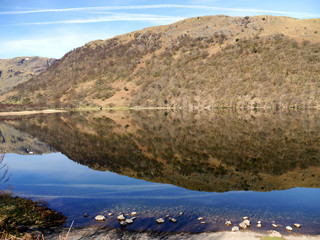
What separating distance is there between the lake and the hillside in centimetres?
6644

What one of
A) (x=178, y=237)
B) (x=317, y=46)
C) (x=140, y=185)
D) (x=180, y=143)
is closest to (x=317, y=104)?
(x=317, y=46)

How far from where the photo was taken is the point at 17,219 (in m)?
12.1

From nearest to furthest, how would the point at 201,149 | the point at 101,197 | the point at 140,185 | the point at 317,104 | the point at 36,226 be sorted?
the point at 36,226, the point at 101,197, the point at 140,185, the point at 201,149, the point at 317,104

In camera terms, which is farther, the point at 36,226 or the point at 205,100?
the point at 205,100

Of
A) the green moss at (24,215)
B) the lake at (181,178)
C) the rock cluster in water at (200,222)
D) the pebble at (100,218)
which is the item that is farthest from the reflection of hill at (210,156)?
the green moss at (24,215)

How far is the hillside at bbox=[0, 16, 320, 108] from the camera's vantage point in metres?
97.4

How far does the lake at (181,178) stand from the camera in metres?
12.6

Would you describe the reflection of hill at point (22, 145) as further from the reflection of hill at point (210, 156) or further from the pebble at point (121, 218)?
the pebble at point (121, 218)

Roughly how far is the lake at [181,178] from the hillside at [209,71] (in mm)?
66444

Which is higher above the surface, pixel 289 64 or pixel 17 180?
pixel 289 64

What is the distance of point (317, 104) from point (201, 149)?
7235cm

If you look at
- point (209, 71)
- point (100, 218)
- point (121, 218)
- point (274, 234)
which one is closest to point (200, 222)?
point (274, 234)

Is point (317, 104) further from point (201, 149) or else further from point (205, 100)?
point (201, 149)

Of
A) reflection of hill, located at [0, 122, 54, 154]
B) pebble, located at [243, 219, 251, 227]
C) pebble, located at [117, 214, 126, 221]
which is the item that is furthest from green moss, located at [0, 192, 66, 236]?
reflection of hill, located at [0, 122, 54, 154]
